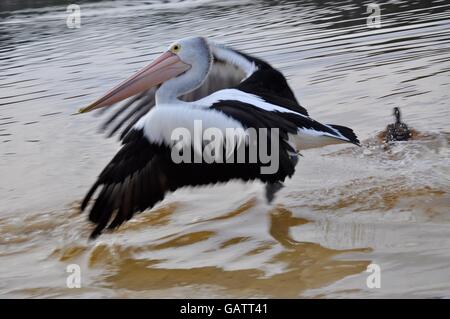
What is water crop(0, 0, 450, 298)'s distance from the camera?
380 cm

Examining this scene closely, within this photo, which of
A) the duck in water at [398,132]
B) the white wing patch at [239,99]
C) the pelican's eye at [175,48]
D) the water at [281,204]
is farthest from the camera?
the duck in water at [398,132]

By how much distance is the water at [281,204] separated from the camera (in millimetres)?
3797

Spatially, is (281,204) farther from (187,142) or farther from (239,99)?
(187,142)

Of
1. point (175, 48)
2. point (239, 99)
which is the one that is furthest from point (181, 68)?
point (239, 99)

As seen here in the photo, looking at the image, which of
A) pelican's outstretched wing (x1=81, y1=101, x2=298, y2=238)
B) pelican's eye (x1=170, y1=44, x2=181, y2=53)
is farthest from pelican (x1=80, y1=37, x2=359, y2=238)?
pelican's eye (x1=170, y1=44, x2=181, y2=53)

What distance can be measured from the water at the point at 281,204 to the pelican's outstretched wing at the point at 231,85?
607 mm

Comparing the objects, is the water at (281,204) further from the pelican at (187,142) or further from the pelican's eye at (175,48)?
the pelican's eye at (175,48)

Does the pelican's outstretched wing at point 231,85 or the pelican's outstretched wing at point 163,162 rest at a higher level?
the pelican's outstretched wing at point 231,85

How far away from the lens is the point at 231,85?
17.3 feet

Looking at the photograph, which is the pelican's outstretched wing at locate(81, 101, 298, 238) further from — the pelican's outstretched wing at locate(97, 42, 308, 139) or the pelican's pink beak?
the pelican's pink beak

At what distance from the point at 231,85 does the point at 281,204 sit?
3.21 ft

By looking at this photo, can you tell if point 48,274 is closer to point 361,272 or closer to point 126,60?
point 361,272

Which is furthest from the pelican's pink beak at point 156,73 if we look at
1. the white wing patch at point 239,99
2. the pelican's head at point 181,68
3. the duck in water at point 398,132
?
the duck in water at point 398,132

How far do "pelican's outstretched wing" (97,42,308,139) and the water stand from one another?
0.61m
